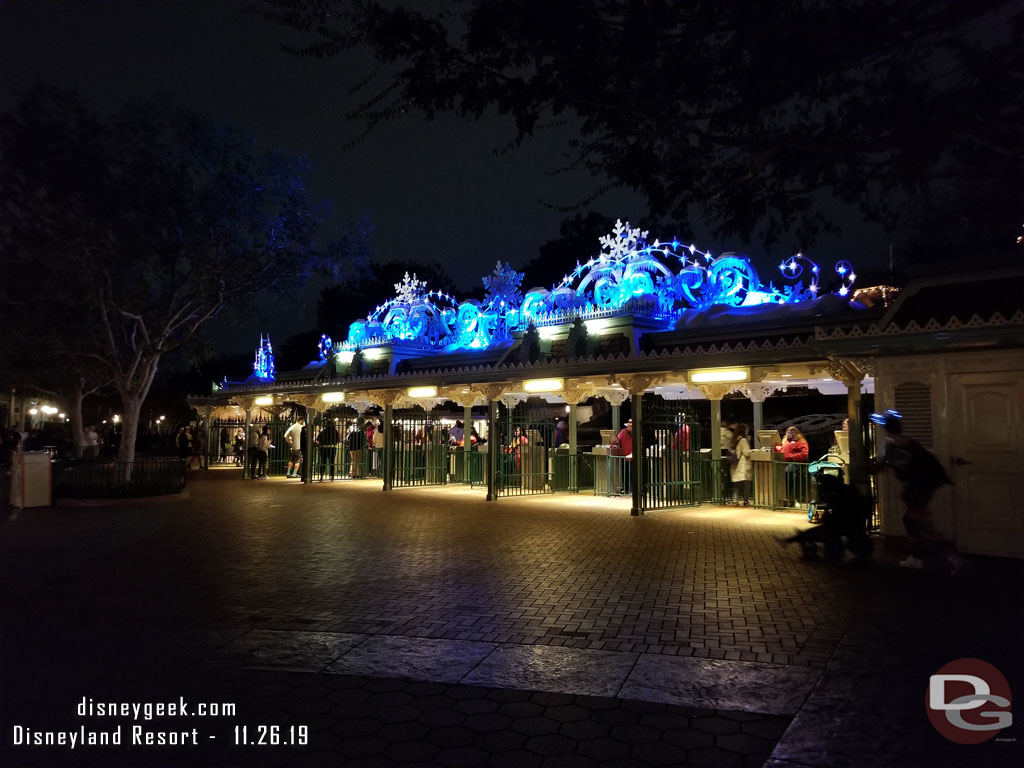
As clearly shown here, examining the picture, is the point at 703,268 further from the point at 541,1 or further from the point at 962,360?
the point at 541,1

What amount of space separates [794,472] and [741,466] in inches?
49.1

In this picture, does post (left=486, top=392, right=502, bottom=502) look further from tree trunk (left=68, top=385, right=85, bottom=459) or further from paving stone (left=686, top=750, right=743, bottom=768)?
tree trunk (left=68, top=385, right=85, bottom=459)

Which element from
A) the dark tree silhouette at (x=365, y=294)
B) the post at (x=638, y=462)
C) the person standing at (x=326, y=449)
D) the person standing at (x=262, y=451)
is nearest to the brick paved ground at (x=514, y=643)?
the post at (x=638, y=462)

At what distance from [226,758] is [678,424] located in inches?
504

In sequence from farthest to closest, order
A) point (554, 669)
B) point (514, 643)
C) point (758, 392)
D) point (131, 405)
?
point (131, 405) → point (758, 392) → point (514, 643) → point (554, 669)

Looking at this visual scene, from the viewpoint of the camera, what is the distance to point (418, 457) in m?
21.1

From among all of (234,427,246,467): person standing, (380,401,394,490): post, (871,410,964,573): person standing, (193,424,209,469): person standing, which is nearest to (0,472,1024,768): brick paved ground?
(871,410,964,573): person standing

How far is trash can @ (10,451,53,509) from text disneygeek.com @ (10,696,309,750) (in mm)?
13173

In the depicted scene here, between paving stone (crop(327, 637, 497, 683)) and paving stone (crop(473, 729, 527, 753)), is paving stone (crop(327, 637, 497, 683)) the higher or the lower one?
the lower one

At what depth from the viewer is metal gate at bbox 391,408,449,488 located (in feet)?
68.0

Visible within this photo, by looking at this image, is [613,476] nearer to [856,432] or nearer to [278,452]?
[856,432]

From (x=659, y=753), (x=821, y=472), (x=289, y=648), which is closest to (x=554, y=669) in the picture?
(x=659, y=753)

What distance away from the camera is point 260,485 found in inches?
836

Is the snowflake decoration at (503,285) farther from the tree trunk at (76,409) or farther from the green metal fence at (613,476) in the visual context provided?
the tree trunk at (76,409)
